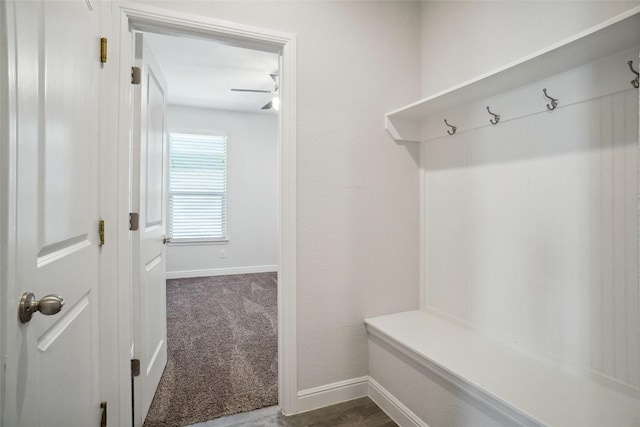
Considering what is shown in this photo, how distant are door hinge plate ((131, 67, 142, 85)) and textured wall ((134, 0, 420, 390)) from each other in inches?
19.8

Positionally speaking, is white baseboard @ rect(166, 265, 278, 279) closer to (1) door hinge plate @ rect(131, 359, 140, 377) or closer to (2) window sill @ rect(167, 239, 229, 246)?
(2) window sill @ rect(167, 239, 229, 246)

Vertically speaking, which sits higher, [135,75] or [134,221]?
[135,75]

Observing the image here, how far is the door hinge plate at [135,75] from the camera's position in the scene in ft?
5.42

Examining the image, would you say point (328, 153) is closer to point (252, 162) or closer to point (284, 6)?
point (284, 6)

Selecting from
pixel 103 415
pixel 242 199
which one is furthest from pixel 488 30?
pixel 242 199

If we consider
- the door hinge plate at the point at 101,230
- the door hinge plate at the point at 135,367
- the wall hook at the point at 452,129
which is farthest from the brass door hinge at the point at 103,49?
the wall hook at the point at 452,129

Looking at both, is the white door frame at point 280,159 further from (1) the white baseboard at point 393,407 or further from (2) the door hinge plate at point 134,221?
(1) the white baseboard at point 393,407

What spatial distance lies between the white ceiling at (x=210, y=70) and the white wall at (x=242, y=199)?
0.36m

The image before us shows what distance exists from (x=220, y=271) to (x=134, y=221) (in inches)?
149

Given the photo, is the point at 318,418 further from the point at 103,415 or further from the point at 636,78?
the point at 636,78

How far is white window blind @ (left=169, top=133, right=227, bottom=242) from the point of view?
4977mm

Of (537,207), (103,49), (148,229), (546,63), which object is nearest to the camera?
(546,63)

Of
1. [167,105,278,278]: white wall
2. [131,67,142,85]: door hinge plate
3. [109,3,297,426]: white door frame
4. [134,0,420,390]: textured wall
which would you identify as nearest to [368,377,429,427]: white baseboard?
[134,0,420,390]: textured wall

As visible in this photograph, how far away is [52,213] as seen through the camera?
943mm
